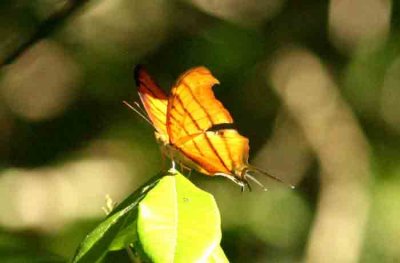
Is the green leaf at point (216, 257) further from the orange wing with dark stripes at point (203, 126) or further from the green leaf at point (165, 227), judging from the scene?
the orange wing with dark stripes at point (203, 126)

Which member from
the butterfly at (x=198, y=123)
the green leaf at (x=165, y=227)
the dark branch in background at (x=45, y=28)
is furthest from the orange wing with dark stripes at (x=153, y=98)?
the dark branch in background at (x=45, y=28)

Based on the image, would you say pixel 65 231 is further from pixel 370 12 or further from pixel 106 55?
pixel 370 12

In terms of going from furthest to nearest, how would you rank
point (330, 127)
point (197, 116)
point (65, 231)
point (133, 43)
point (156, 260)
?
point (133, 43) → point (330, 127) → point (65, 231) → point (197, 116) → point (156, 260)

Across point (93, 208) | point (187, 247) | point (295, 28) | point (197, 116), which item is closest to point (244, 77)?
point (295, 28)

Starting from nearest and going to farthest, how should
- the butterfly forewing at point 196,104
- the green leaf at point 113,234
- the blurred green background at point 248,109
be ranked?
the green leaf at point 113,234, the butterfly forewing at point 196,104, the blurred green background at point 248,109

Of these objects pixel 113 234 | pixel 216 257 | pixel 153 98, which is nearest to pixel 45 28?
pixel 153 98

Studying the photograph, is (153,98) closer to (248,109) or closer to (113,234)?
(113,234)
